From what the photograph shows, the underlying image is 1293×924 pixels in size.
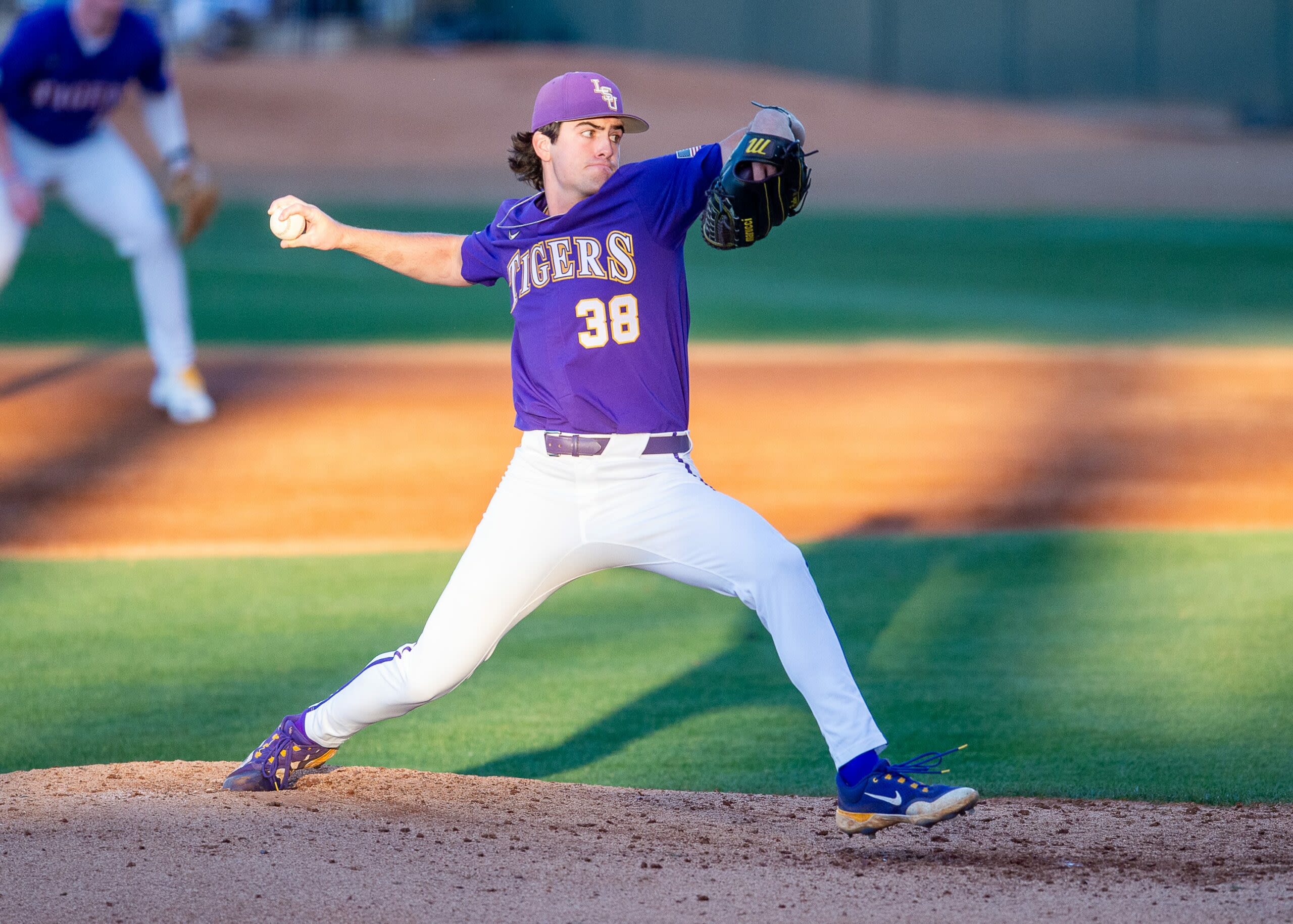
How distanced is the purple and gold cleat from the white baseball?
1.32 metres

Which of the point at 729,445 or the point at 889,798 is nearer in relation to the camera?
the point at 889,798

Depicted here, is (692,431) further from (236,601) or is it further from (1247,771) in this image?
(1247,771)

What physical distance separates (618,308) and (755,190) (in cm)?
47

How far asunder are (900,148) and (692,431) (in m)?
23.6

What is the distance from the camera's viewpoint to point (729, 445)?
386 inches

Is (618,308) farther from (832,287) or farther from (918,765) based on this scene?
(832,287)

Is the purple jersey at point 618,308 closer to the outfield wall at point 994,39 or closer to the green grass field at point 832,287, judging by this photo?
the green grass field at point 832,287

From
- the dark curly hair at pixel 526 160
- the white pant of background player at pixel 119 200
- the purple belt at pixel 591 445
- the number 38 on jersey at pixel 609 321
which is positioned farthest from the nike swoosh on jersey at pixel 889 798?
the white pant of background player at pixel 119 200

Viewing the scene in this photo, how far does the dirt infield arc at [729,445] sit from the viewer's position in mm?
8281

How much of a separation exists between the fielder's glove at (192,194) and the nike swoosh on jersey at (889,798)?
6.88 m

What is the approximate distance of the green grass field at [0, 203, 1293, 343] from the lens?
13.9 meters

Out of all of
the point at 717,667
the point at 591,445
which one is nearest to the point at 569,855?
the point at 591,445

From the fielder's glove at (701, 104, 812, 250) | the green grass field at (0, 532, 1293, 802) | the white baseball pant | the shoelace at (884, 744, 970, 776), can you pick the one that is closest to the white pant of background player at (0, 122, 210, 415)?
the white baseball pant

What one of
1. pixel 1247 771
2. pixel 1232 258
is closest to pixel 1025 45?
pixel 1232 258
